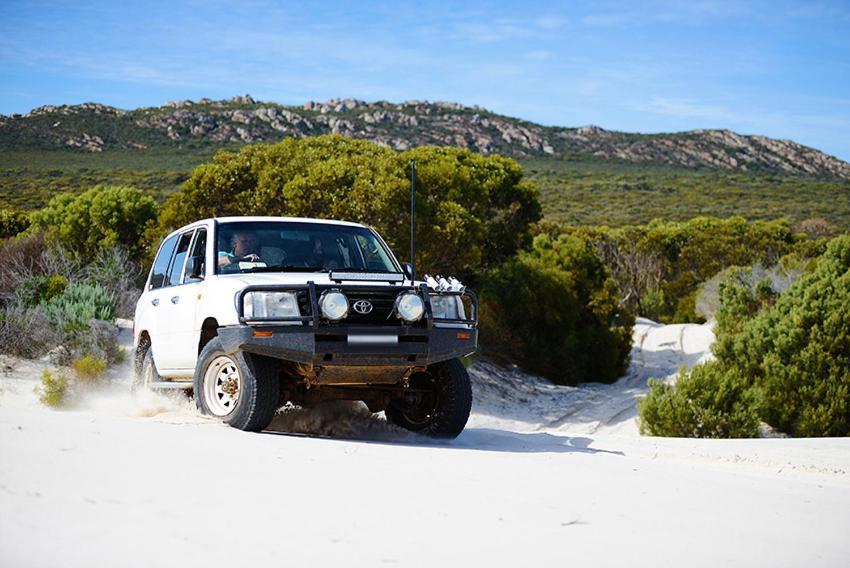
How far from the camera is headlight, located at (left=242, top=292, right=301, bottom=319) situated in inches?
303

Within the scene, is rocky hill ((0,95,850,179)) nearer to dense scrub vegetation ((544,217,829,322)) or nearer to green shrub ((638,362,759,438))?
dense scrub vegetation ((544,217,829,322))

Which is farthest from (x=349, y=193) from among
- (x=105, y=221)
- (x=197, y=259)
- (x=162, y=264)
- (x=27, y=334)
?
(x=197, y=259)

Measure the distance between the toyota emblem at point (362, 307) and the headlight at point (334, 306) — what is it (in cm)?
20

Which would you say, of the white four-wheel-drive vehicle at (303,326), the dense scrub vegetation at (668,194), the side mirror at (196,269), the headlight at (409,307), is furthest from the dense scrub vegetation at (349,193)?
the dense scrub vegetation at (668,194)

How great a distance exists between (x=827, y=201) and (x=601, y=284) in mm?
59048

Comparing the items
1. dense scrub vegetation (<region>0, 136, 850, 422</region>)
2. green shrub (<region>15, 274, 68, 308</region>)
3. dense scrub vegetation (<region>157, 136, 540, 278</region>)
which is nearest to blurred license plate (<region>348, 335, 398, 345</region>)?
dense scrub vegetation (<region>0, 136, 850, 422</region>)

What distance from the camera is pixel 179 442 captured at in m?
6.49

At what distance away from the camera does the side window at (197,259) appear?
28.9ft

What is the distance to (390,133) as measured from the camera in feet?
299

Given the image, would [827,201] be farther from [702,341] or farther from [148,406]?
[148,406]

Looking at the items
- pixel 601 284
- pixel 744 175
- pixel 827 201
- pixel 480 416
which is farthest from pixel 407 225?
pixel 744 175

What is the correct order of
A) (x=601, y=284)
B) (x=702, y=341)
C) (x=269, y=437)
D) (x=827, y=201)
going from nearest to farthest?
(x=269, y=437), (x=601, y=284), (x=702, y=341), (x=827, y=201)

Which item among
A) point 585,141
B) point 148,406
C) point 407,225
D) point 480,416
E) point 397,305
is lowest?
point 480,416

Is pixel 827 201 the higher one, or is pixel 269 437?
pixel 827 201
